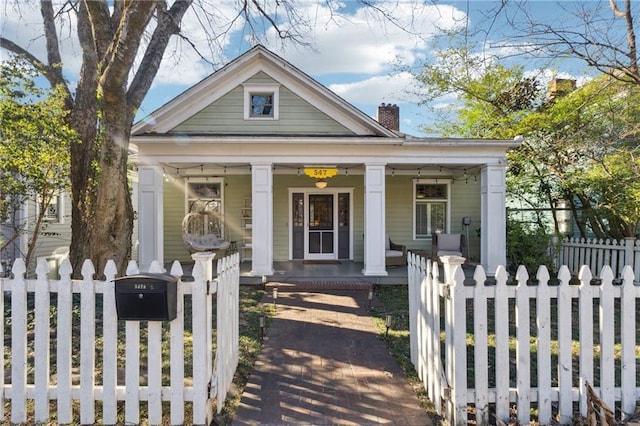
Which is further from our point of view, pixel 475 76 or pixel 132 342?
pixel 475 76

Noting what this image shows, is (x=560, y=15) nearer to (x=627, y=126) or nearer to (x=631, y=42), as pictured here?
(x=631, y=42)

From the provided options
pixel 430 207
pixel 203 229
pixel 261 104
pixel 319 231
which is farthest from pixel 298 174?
pixel 430 207

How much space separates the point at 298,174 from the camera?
A: 33.8 ft

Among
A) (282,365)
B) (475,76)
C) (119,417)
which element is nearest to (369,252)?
(282,365)

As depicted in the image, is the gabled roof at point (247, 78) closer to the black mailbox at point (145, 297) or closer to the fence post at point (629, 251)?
the fence post at point (629, 251)

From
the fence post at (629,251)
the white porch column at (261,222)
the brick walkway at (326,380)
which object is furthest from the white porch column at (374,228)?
the fence post at (629,251)

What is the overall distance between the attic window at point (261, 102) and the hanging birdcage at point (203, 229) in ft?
9.39

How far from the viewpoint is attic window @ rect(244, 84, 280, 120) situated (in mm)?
8977

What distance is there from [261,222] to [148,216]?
107 inches

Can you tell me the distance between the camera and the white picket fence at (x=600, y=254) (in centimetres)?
752

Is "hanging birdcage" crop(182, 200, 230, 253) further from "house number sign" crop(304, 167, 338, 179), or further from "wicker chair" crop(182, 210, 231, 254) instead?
"house number sign" crop(304, 167, 338, 179)

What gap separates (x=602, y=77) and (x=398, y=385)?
836cm

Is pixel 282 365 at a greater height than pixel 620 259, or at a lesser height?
lesser

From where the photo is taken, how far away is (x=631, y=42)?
4.59m
